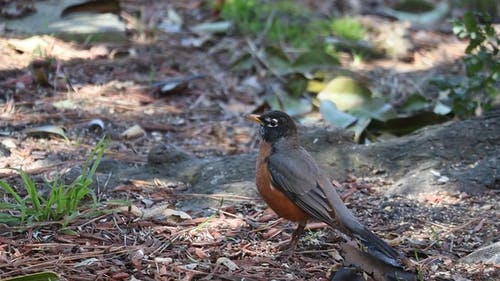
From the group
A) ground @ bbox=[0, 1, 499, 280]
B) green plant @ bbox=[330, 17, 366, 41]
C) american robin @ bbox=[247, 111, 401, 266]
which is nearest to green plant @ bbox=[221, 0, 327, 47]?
green plant @ bbox=[330, 17, 366, 41]

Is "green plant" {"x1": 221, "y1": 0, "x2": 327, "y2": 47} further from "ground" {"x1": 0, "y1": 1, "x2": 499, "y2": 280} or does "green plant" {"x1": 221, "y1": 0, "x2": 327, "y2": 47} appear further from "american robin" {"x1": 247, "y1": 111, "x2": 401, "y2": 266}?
"american robin" {"x1": 247, "y1": 111, "x2": 401, "y2": 266}

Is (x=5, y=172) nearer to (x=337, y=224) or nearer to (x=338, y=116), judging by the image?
(x=337, y=224)

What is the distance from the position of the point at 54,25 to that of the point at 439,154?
4.06 m

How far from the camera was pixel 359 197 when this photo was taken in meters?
5.00

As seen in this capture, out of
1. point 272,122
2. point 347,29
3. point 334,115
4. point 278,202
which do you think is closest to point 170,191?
point 272,122

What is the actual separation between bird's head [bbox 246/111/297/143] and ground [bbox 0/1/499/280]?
1.48 ft

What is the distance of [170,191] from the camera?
4.96 meters

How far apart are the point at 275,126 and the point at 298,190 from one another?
0.55 m

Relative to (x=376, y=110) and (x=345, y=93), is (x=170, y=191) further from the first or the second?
(x=345, y=93)

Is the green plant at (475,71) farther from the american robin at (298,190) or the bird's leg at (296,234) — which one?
the bird's leg at (296,234)

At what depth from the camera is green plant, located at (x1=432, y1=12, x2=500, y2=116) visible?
579 centimetres

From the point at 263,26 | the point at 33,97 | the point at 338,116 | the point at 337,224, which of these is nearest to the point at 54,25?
the point at 33,97

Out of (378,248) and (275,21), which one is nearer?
(378,248)

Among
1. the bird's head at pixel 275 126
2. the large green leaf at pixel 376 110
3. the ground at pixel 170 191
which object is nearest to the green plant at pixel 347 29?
the ground at pixel 170 191
